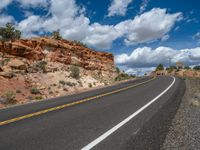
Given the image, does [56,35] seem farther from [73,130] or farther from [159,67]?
[159,67]

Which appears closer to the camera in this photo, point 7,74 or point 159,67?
point 7,74

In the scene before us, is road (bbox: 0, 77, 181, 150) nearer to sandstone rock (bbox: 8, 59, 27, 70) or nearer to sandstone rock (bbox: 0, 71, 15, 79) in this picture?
sandstone rock (bbox: 0, 71, 15, 79)

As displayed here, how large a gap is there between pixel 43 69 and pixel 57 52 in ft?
29.6

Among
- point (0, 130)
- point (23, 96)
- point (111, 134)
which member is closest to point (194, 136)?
point (111, 134)

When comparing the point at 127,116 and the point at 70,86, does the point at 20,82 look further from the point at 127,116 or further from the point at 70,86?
the point at 127,116

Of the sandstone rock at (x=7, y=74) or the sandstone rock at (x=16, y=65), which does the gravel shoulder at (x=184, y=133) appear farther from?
the sandstone rock at (x=16, y=65)

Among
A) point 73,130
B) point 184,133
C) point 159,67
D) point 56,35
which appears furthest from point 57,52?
point 159,67

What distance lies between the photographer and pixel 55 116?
841cm

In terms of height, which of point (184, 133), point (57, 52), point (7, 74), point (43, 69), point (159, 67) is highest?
point (57, 52)

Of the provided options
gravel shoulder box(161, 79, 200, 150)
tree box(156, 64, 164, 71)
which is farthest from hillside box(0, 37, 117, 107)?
tree box(156, 64, 164, 71)

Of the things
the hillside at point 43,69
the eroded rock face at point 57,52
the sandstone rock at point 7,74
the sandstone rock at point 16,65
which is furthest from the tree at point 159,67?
the sandstone rock at point 7,74

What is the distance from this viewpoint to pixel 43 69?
30.8 metres

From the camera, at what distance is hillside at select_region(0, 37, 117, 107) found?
22.0 meters

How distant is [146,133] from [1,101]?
13.6 m
